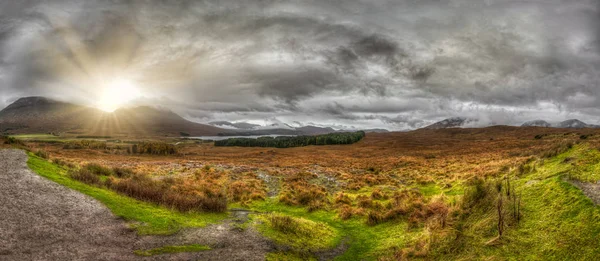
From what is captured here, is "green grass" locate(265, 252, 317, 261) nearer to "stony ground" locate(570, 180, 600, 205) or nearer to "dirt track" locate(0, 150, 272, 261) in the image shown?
"dirt track" locate(0, 150, 272, 261)

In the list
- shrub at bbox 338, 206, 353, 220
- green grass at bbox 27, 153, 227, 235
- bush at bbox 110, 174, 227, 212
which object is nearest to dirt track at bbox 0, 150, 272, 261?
green grass at bbox 27, 153, 227, 235

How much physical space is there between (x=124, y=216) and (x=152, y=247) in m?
3.47

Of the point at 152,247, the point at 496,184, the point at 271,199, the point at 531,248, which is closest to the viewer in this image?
the point at 531,248

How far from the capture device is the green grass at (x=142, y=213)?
1192 cm

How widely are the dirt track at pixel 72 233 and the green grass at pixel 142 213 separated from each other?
511mm

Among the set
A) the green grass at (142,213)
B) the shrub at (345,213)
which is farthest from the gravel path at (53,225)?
the shrub at (345,213)

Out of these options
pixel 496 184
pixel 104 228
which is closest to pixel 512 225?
pixel 496 184

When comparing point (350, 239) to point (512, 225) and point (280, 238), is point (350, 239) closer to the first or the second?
point (280, 238)

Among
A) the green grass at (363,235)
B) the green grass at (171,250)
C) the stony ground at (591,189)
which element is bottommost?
the green grass at (363,235)

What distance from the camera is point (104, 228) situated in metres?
10.9

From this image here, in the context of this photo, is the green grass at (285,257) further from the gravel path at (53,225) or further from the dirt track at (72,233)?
the gravel path at (53,225)

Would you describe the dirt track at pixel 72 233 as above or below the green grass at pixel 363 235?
above

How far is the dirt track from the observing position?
8672 millimetres

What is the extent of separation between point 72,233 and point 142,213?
3348 millimetres
